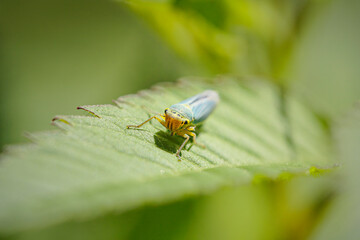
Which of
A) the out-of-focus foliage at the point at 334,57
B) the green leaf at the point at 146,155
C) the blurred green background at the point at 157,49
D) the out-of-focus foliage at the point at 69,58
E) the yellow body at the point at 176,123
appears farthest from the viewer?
the out-of-focus foliage at the point at 69,58

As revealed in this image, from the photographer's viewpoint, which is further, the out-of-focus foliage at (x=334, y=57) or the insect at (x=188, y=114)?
Answer: the out-of-focus foliage at (x=334, y=57)

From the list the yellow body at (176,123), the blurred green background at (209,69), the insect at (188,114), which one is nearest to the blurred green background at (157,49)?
the blurred green background at (209,69)

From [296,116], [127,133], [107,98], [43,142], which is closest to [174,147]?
[127,133]

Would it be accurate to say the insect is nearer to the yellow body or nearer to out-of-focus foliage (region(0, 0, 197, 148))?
the yellow body

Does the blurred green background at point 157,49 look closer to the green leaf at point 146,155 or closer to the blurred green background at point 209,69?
the blurred green background at point 209,69

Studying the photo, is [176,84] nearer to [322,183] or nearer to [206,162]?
[206,162]
